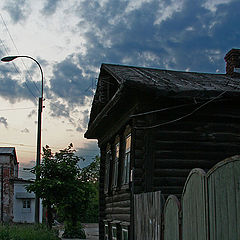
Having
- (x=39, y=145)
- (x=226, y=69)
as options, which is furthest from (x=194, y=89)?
(x=39, y=145)

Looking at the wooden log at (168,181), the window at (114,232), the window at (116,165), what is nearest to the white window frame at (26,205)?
the window at (114,232)

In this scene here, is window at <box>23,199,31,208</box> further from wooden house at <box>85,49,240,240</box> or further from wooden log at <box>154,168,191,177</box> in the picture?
wooden log at <box>154,168,191,177</box>

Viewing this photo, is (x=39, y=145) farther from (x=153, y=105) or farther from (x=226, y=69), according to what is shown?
(x=153, y=105)

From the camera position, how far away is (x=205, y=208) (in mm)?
6023

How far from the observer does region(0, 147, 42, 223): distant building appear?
45469 millimetres

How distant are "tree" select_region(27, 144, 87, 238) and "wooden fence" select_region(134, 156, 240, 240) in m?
13.6

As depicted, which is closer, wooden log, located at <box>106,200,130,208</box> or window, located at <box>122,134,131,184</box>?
wooden log, located at <box>106,200,130,208</box>

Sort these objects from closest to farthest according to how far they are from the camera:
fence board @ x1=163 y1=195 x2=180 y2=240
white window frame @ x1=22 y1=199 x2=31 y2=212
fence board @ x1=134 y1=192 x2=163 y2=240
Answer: fence board @ x1=163 y1=195 x2=180 y2=240, fence board @ x1=134 y1=192 x2=163 y2=240, white window frame @ x1=22 y1=199 x2=31 y2=212

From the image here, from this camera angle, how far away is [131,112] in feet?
39.2

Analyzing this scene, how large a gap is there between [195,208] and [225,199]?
1072mm

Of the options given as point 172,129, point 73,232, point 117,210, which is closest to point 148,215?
point 172,129

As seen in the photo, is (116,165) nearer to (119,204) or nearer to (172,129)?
(119,204)

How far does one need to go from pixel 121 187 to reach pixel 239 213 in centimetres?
804

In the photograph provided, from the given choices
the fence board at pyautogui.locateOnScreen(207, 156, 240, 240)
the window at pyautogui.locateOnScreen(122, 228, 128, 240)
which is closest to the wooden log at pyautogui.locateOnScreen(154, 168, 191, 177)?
the window at pyautogui.locateOnScreen(122, 228, 128, 240)
